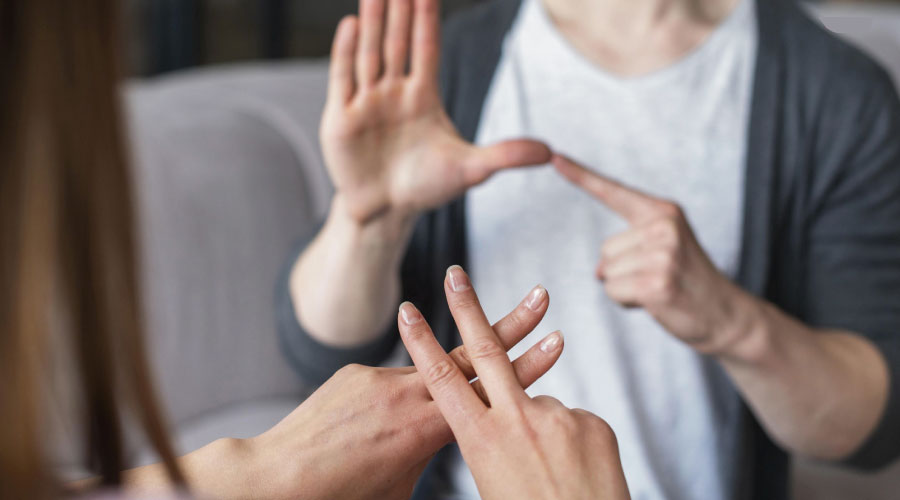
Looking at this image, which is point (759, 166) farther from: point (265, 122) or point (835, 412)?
point (265, 122)

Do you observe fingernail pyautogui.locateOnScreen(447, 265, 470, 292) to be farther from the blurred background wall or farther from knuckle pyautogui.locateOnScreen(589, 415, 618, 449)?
the blurred background wall

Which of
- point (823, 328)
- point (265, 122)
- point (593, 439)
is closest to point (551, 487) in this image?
point (593, 439)

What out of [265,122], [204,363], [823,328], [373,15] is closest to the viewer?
[373,15]

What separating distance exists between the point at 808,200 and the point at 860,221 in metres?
0.03

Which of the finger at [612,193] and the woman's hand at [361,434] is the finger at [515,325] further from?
the finger at [612,193]

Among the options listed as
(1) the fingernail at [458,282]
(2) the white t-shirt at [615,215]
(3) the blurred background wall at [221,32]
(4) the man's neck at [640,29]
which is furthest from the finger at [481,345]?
(3) the blurred background wall at [221,32]

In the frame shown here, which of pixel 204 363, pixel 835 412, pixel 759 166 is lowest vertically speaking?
pixel 204 363

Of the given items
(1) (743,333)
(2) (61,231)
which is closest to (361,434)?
(2) (61,231)

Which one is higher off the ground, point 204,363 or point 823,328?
point 823,328

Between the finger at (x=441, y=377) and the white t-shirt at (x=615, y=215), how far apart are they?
0.37 feet

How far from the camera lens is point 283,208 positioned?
2.62ft

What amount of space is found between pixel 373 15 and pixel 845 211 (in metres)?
0.28

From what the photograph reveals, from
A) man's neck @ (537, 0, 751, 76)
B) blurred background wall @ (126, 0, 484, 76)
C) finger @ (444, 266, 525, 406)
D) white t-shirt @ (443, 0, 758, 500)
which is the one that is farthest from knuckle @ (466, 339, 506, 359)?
blurred background wall @ (126, 0, 484, 76)

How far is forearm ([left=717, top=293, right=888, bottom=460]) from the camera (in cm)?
38
